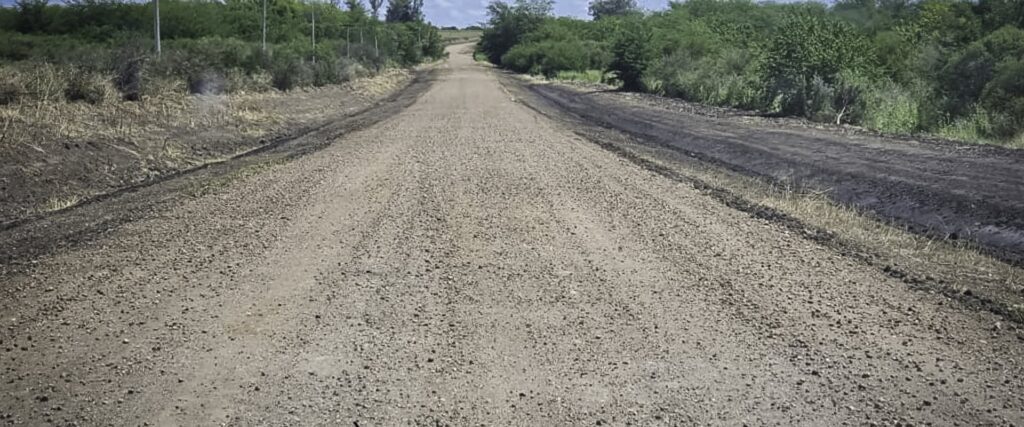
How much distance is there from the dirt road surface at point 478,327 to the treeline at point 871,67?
1180 centimetres

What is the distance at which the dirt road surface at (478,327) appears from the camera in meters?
4.13

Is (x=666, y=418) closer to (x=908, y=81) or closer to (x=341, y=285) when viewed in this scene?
(x=341, y=285)

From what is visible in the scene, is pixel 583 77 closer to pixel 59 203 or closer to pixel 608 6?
pixel 59 203

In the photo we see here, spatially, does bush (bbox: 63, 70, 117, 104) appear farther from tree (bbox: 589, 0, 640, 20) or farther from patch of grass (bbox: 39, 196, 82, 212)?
tree (bbox: 589, 0, 640, 20)

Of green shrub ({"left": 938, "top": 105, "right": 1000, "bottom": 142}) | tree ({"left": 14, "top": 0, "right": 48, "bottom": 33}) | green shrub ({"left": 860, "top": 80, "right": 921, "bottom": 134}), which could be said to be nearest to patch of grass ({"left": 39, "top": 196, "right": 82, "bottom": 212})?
green shrub ({"left": 938, "top": 105, "right": 1000, "bottom": 142})

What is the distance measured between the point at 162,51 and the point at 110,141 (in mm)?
12418

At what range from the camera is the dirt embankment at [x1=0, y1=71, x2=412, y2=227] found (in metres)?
10.0

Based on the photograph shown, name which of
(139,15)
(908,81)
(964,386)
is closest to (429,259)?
(964,386)

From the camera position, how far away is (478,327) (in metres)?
5.23

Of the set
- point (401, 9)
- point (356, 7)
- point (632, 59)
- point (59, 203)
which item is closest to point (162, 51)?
point (59, 203)

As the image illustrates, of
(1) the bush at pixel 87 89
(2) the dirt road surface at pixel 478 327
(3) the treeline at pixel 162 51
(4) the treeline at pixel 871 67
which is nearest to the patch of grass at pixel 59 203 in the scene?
(2) the dirt road surface at pixel 478 327

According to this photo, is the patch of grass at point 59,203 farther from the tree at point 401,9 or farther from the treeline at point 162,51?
the tree at point 401,9

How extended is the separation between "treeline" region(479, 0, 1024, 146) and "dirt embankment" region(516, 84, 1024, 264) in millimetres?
2741

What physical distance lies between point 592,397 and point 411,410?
97 cm
